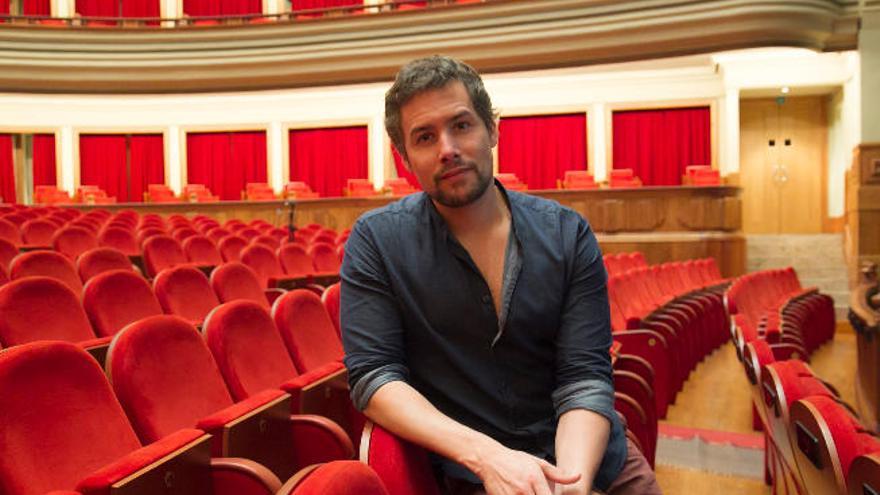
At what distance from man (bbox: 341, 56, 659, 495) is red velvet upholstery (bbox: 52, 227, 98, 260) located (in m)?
1.71

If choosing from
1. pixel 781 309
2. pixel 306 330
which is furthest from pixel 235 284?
pixel 781 309

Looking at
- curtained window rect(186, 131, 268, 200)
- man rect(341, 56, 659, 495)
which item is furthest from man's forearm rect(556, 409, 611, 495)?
curtained window rect(186, 131, 268, 200)

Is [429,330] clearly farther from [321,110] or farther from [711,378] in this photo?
A: [321,110]

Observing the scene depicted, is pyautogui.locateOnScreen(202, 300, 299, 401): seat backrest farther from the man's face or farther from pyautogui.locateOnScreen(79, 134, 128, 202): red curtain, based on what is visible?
pyautogui.locateOnScreen(79, 134, 128, 202): red curtain

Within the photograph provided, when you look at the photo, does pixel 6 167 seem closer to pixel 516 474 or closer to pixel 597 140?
pixel 597 140

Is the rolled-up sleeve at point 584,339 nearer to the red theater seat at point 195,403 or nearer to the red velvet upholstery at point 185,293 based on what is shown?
the red theater seat at point 195,403

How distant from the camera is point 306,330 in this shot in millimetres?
958

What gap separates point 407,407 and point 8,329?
0.60m

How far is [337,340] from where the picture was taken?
101 centimetres

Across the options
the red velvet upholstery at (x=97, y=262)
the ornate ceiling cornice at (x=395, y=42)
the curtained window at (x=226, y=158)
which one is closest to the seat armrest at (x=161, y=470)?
the red velvet upholstery at (x=97, y=262)

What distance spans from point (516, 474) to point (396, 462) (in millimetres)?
84

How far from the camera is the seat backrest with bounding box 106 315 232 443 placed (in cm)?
64

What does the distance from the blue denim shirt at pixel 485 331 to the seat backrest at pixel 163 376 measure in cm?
22

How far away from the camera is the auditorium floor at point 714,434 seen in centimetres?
107
